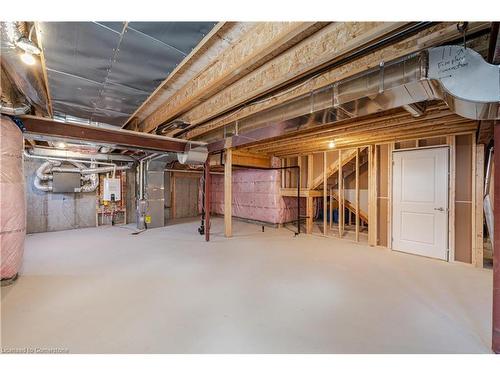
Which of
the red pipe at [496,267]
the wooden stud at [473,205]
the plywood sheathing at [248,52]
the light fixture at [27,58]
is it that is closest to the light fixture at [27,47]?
the light fixture at [27,58]

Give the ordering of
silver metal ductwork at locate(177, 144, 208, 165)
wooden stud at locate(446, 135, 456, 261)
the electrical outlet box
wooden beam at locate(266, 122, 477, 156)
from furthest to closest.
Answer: the electrical outlet box
silver metal ductwork at locate(177, 144, 208, 165)
wooden stud at locate(446, 135, 456, 261)
wooden beam at locate(266, 122, 477, 156)

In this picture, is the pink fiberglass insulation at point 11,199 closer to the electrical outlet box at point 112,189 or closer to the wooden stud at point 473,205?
the electrical outlet box at point 112,189

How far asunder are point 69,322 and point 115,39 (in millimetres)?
2215

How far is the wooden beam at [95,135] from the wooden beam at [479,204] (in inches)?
179

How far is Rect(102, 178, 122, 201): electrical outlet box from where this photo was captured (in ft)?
19.1

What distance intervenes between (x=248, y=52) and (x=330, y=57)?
610 millimetres

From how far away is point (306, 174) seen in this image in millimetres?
5910

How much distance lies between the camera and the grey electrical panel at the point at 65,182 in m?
5.30

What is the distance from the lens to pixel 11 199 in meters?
2.32

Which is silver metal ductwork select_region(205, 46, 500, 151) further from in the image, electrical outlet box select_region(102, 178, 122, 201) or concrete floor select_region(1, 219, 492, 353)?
electrical outlet box select_region(102, 178, 122, 201)

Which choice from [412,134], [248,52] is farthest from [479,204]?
[248,52]

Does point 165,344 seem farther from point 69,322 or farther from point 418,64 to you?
point 418,64

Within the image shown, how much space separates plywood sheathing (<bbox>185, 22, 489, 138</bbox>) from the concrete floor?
2035 mm

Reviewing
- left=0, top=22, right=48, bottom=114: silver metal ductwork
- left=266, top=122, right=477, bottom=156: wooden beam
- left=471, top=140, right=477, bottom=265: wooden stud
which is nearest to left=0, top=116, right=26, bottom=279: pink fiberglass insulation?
left=0, top=22, right=48, bottom=114: silver metal ductwork
